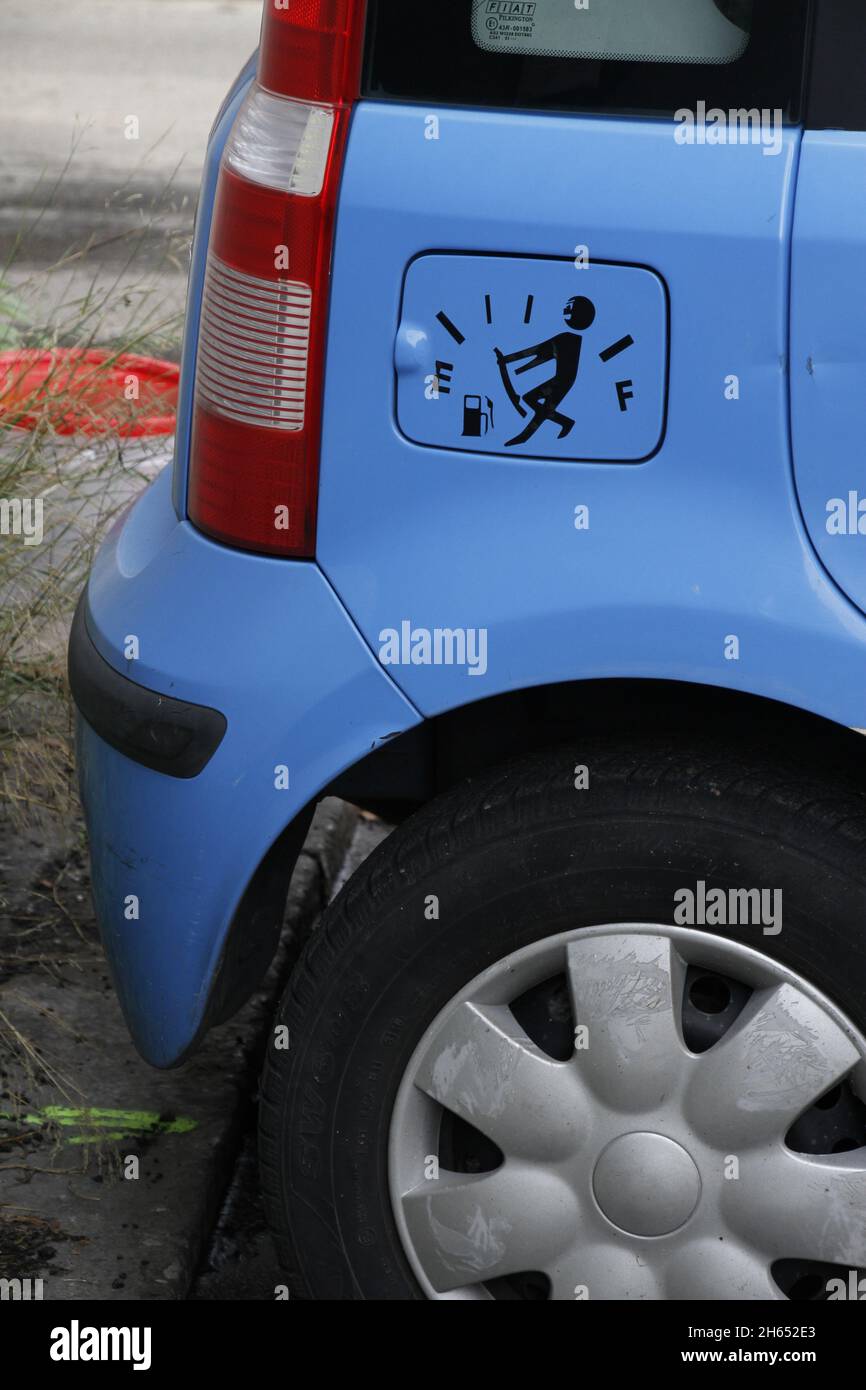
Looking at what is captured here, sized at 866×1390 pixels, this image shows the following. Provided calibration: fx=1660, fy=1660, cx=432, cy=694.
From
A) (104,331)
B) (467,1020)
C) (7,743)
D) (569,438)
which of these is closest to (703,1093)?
(467,1020)

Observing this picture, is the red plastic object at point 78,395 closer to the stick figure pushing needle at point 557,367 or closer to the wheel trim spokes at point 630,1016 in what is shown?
the stick figure pushing needle at point 557,367

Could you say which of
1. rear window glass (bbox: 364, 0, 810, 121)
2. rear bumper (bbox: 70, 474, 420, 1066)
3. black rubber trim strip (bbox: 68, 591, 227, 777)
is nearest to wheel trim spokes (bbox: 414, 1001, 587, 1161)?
rear bumper (bbox: 70, 474, 420, 1066)

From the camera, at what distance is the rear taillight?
68.1 inches

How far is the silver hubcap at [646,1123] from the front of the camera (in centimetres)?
181

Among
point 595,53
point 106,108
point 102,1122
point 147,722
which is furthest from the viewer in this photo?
point 106,108

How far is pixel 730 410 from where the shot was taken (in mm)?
1686

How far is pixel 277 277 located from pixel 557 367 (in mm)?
317

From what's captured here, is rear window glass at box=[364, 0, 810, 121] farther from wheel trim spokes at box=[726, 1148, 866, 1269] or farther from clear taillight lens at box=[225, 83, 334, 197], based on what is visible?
wheel trim spokes at box=[726, 1148, 866, 1269]

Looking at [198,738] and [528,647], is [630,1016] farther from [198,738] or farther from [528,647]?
[198,738]

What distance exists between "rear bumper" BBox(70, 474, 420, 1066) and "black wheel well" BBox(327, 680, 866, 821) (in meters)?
0.11

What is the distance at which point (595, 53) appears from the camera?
1.70 metres

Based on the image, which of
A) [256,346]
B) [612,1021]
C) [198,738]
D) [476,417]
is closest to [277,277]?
[256,346]

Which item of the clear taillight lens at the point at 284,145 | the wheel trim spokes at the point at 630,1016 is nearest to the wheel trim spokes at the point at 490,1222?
the wheel trim spokes at the point at 630,1016

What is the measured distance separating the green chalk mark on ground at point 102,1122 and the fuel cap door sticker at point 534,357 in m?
1.38
